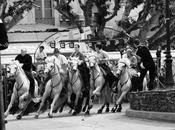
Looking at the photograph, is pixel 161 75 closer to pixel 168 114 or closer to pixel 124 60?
pixel 124 60

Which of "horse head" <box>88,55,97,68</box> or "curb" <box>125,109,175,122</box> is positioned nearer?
"curb" <box>125,109,175,122</box>

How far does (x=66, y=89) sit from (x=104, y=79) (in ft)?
4.65

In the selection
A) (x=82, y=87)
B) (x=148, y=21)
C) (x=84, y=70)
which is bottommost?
(x=82, y=87)

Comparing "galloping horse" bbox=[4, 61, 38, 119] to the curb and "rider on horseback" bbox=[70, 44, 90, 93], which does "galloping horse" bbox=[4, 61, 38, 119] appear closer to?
"rider on horseback" bbox=[70, 44, 90, 93]

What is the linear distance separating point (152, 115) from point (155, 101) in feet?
1.33

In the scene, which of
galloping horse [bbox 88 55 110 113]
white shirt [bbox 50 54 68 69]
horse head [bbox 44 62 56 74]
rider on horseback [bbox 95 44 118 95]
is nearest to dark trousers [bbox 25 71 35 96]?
horse head [bbox 44 62 56 74]

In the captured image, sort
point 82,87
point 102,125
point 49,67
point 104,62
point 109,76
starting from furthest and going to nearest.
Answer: point 104,62 → point 109,76 → point 82,87 → point 49,67 → point 102,125

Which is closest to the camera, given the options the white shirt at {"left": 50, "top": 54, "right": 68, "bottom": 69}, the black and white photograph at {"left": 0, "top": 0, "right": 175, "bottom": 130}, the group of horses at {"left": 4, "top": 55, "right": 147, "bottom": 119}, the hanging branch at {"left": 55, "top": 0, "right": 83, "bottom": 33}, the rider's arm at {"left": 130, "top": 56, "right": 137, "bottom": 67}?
the black and white photograph at {"left": 0, "top": 0, "right": 175, "bottom": 130}

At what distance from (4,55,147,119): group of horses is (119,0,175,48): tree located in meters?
12.2

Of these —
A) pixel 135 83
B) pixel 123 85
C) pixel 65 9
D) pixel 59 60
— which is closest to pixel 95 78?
pixel 123 85

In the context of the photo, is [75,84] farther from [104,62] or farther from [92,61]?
[104,62]

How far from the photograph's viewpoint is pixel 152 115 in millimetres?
14828

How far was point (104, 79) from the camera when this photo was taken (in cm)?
1967

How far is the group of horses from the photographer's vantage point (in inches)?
725
